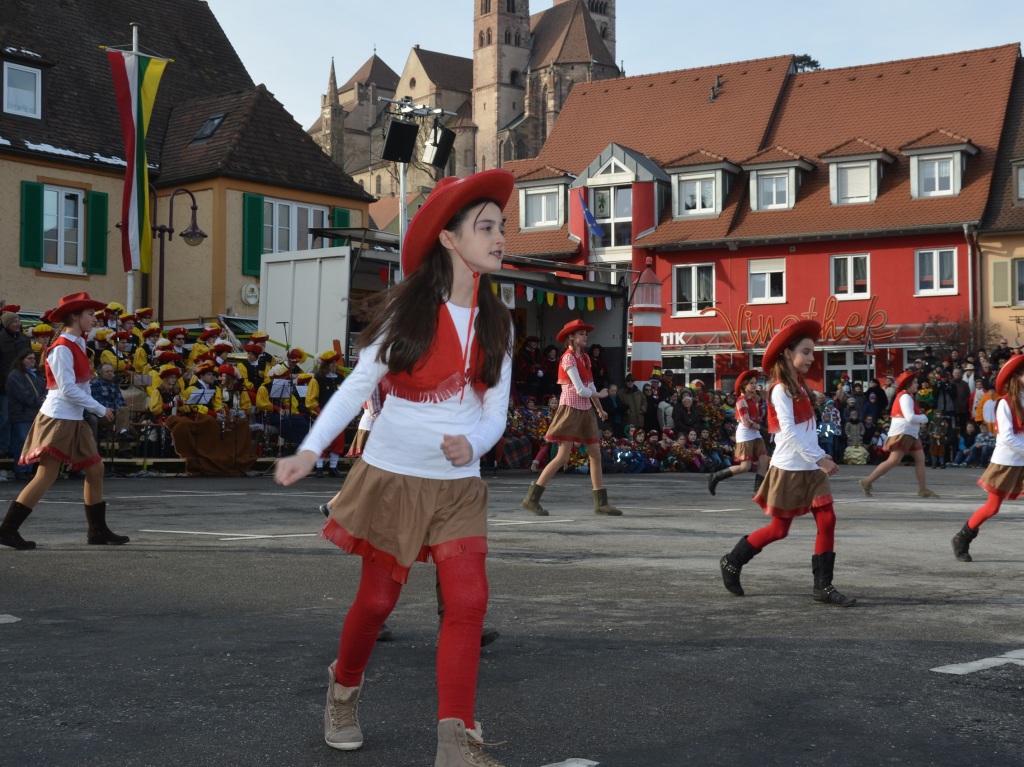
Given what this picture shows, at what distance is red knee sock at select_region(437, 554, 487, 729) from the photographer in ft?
12.6

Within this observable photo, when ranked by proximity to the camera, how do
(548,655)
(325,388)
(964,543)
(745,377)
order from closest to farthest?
1. (548,655)
2. (964,543)
3. (745,377)
4. (325,388)

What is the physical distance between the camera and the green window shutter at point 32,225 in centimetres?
2955

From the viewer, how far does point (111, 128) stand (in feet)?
107

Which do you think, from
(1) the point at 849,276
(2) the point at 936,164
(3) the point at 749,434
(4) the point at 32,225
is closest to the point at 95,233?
(4) the point at 32,225

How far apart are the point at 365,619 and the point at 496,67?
12449 cm

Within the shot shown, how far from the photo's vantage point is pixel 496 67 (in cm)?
12494

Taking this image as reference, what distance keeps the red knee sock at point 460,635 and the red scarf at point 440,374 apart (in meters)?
0.56

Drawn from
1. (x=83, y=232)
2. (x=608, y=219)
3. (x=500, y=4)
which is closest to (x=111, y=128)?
(x=83, y=232)

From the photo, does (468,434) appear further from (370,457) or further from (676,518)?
(676,518)

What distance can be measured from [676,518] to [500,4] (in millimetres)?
118809

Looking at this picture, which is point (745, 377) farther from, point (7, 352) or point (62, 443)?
point (62, 443)

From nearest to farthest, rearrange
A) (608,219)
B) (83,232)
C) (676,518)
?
(676,518)
(83,232)
(608,219)

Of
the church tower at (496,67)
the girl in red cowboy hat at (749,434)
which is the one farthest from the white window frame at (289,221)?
the church tower at (496,67)

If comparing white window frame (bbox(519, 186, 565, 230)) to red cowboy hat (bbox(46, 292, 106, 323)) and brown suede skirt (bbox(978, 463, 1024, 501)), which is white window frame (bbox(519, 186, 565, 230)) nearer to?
brown suede skirt (bbox(978, 463, 1024, 501))
